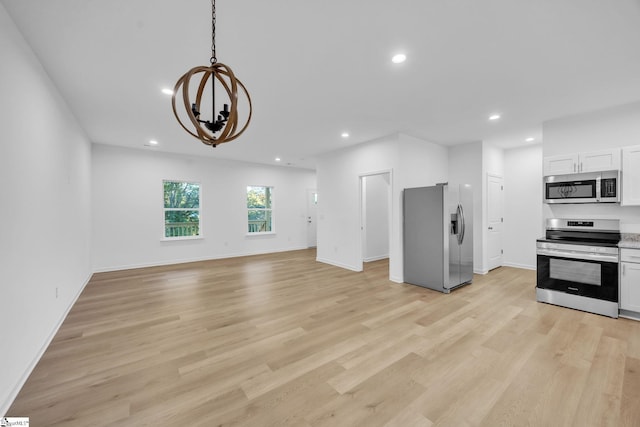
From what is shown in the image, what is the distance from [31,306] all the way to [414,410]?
129 inches

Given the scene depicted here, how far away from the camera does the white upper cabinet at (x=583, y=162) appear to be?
11.2ft

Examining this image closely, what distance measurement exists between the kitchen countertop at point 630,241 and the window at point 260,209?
7.41 metres

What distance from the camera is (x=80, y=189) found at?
4332mm

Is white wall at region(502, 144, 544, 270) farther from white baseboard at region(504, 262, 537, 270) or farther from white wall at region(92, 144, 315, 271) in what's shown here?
white wall at region(92, 144, 315, 271)

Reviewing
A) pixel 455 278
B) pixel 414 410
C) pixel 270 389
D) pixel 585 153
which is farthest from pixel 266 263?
pixel 585 153

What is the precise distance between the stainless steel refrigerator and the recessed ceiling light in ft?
7.83

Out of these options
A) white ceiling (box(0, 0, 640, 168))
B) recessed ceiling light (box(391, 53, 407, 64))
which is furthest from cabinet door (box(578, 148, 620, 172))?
recessed ceiling light (box(391, 53, 407, 64))

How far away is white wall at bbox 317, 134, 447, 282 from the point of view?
15.9 feet

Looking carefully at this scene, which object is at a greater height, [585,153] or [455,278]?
[585,153]

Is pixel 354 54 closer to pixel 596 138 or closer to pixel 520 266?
pixel 596 138

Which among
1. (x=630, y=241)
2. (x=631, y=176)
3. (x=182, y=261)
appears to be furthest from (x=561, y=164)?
(x=182, y=261)

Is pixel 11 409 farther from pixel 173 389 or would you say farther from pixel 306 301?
pixel 306 301

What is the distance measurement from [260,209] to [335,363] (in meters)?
6.43

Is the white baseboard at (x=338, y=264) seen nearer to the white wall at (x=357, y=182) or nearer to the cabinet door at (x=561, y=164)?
the white wall at (x=357, y=182)
